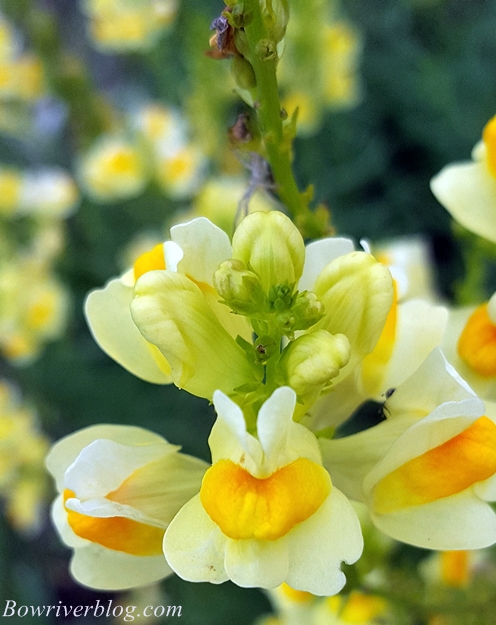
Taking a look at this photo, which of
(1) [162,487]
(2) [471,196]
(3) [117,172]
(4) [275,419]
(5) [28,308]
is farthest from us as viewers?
(3) [117,172]

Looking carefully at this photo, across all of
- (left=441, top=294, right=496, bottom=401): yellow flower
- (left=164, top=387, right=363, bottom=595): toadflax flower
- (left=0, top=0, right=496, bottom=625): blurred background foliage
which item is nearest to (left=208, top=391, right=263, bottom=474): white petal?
(left=164, top=387, right=363, bottom=595): toadflax flower

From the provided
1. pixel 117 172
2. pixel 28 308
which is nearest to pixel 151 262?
pixel 28 308

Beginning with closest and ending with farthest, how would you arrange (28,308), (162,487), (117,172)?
(162,487), (28,308), (117,172)

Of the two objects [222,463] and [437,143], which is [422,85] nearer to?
[437,143]

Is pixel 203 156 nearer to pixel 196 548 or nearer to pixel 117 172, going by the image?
pixel 117 172

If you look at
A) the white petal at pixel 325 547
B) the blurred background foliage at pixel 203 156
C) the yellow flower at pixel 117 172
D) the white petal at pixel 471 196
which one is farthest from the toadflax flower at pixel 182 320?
the yellow flower at pixel 117 172

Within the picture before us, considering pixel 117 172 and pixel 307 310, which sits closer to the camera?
pixel 307 310

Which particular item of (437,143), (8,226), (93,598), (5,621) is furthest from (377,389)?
(93,598)

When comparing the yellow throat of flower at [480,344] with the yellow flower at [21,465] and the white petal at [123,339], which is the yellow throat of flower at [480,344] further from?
the yellow flower at [21,465]
